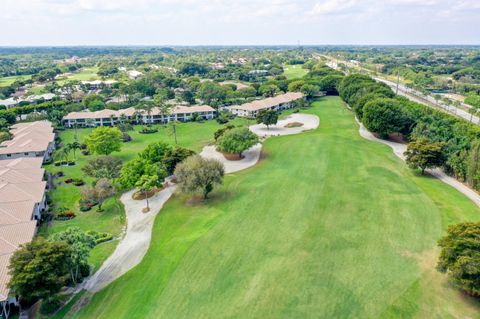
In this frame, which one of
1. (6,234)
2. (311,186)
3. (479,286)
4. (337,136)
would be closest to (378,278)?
(479,286)

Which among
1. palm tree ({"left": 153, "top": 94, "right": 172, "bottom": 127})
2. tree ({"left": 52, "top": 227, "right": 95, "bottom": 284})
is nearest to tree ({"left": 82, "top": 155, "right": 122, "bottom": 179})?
tree ({"left": 52, "top": 227, "right": 95, "bottom": 284})

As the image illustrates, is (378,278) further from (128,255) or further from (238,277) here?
(128,255)

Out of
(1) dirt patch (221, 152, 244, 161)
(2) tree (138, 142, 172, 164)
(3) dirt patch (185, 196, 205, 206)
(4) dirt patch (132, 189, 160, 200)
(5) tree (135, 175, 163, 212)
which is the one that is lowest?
(4) dirt patch (132, 189, 160, 200)

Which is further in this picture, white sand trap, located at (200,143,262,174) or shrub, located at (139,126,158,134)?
shrub, located at (139,126,158,134)

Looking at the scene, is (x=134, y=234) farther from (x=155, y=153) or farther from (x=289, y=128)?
(x=289, y=128)

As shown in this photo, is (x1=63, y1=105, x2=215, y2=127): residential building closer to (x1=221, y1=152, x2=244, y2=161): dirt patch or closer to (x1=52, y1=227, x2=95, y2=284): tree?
(x1=221, y1=152, x2=244, y2=161): dirt patch

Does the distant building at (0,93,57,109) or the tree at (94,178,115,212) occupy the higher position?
the distant building at (0,93,57,109)

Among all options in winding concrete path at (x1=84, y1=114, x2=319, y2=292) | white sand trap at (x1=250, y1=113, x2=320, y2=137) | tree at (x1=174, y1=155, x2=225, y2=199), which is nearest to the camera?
winding concrete path at (x1=84, y1=114, x2=319, y2=292)
